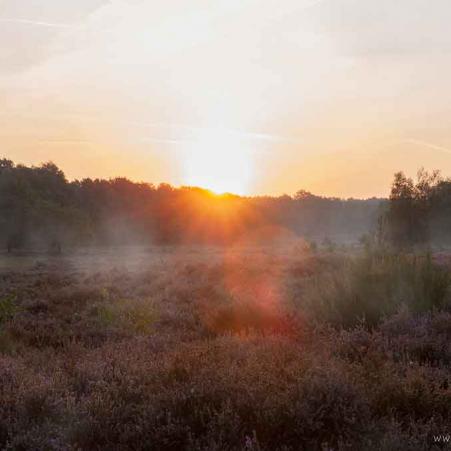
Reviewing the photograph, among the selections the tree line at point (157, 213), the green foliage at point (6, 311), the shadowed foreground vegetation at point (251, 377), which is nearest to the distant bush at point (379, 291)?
the shadowed foreground vegetation at point (251, 377)

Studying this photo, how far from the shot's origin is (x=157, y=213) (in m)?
71.3

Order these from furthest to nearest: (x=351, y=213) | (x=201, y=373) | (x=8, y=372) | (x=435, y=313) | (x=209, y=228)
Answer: (x=351, y=213), (x=209, y=228), (x=435, y=313), (x=8, y=372), (x=201, y=373)

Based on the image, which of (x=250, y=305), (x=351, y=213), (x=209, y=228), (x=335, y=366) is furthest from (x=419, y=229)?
(x=351, y=213)

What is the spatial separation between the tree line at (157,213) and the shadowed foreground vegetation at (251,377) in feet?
130

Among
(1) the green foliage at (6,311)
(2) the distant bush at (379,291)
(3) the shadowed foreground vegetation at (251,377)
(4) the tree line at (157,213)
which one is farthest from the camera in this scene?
(4) the tree line at (157,213)

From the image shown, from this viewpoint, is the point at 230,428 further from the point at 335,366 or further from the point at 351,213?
the point at 351,213

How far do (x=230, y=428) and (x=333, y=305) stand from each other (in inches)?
183

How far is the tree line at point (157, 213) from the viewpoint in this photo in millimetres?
48688

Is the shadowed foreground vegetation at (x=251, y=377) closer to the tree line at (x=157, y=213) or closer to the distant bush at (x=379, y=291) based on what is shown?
the distant bush at (x=379, y=291)

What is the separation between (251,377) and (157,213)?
221 feet

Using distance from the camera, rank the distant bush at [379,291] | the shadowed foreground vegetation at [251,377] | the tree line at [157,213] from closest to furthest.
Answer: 1. the shadowed foreground vegetation at [251,377]
2. the distant bush at [379,291]
3. the tree line at [157,213]

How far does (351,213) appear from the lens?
102938 millimetres

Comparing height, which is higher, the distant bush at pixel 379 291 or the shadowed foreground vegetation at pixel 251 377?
the distant bush at pixel 379 291

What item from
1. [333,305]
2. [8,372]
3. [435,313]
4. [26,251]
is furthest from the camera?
[26,251]
